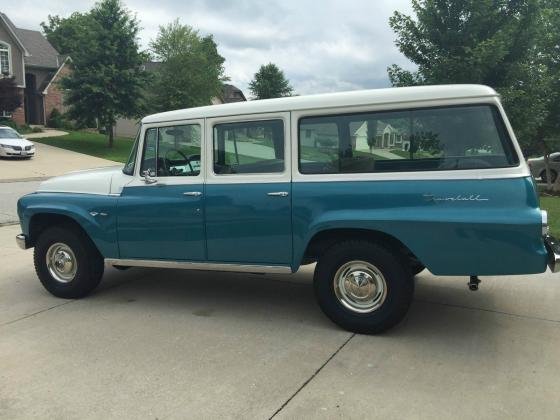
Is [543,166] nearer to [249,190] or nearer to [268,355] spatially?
[249,190]

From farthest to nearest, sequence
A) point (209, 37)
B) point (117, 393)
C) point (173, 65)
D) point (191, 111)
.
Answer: point (209, 37)
point (173, 65)
point (191, 111)
point (117, 393)

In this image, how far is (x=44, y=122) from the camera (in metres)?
47.3

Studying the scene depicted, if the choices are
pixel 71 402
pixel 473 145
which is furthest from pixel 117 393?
pixel 473 145

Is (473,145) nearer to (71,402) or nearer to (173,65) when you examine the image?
(71,402)

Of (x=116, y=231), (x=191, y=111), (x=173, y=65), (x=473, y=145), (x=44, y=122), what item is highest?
(x=173, y=65)

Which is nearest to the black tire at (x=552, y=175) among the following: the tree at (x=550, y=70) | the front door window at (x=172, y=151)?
the tree at (x=550, y=70)

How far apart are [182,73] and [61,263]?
33.8 meters

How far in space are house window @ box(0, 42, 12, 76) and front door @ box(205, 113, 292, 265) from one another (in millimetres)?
44160

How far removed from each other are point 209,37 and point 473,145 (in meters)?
62.3

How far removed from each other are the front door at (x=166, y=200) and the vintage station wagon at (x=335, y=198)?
0.04ft

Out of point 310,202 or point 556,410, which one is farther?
point 310,202

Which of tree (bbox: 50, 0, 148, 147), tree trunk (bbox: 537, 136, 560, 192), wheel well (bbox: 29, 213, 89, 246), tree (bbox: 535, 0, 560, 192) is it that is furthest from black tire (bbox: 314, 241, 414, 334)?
tree (bbox: 50, 0, 148, 147)

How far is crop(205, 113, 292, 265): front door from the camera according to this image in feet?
14.7

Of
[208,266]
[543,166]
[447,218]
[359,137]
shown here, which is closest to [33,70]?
[543,166]
